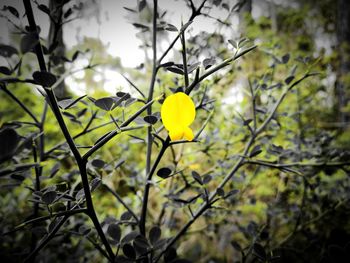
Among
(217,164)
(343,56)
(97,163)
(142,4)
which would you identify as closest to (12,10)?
(142,4)

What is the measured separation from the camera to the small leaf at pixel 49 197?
16.1 inches

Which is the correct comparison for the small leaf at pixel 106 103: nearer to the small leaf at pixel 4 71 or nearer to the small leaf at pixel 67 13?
the small leaf at pixel 4 71

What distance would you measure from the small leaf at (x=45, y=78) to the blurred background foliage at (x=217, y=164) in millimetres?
50

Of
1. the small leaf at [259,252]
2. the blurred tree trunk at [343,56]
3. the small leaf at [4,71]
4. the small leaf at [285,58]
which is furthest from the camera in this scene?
the blurred tree trunk at [343,56]

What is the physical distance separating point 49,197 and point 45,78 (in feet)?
0.78

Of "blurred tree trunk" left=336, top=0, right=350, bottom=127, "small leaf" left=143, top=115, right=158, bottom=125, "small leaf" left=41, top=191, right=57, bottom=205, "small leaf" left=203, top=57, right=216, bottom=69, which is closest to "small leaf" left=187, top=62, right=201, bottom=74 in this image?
"small leaf" left=203, top=57, right=216, bottom=69

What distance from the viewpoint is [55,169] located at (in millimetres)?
756

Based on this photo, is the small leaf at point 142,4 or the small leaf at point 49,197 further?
the small leaf at point 142,4

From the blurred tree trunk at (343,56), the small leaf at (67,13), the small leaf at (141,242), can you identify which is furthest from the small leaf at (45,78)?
the blurred tree trunk at (343,56)

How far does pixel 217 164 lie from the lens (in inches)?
42.4

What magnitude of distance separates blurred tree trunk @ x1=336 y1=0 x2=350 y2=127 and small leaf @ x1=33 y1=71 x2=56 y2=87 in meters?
4.17

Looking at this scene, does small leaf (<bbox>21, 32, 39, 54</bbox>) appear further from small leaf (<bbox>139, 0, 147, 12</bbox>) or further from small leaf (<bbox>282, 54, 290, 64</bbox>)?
small leaf (<bbox>282, 54, 290, 64</bbox>)

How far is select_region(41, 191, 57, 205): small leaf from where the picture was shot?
409 mm

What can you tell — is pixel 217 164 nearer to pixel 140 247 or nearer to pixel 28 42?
pixel 140 247
